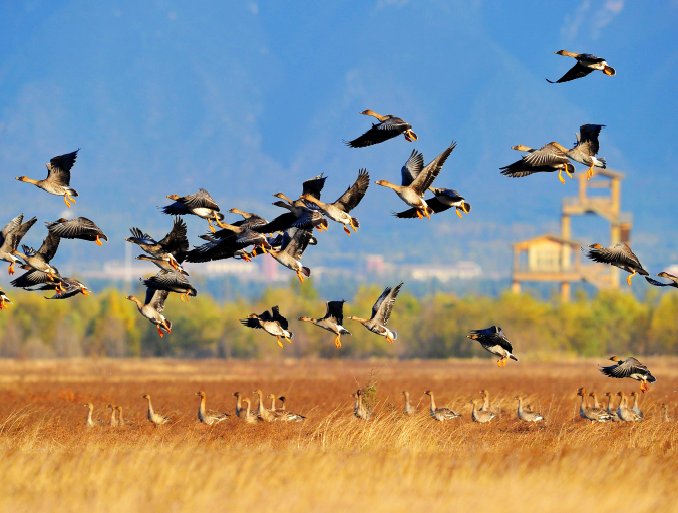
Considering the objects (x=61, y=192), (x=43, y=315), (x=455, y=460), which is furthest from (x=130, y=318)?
(x=455, y=460)

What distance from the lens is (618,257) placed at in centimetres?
2645

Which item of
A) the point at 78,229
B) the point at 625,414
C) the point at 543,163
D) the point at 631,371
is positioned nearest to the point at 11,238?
the point at 78,229

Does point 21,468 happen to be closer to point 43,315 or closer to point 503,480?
point 503,480

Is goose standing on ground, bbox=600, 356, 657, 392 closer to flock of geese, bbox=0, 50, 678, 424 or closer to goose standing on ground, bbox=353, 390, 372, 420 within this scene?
flock of geese, bbox=0, 50, 678, 424

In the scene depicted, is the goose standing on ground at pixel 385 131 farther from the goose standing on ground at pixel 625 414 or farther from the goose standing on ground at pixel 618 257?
the goose standing on ground at pixel 625 414

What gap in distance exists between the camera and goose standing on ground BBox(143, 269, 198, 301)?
27533 millimetres

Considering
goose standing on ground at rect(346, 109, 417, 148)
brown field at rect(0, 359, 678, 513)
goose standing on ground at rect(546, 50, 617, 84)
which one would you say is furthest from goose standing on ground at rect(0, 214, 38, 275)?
goose standing on ground at rect(546, 50, 617, 84)

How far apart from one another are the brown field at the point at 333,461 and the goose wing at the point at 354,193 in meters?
3.92

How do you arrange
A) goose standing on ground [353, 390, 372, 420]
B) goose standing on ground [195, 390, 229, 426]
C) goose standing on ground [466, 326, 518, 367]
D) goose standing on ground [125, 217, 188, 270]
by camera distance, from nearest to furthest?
goose standing on ground [125, 217, 188, 270] < goose standing on ground [466, 326, 518, 367] < goose standing on ground [353, 390, 372, 420] < goose standing on ground [195, 390, 229, 426]

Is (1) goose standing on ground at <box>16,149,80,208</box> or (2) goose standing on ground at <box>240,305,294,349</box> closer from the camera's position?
(1) goose standing on ground at <box>16,149,80,208</box>

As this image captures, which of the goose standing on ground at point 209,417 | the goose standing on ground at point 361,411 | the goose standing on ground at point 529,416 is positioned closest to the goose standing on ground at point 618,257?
the goose standing on ground at point 529,416

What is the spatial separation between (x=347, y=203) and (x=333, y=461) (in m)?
7.31

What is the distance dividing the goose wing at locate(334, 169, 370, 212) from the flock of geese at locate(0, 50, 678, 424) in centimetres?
2

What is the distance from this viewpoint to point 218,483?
1939 cm
